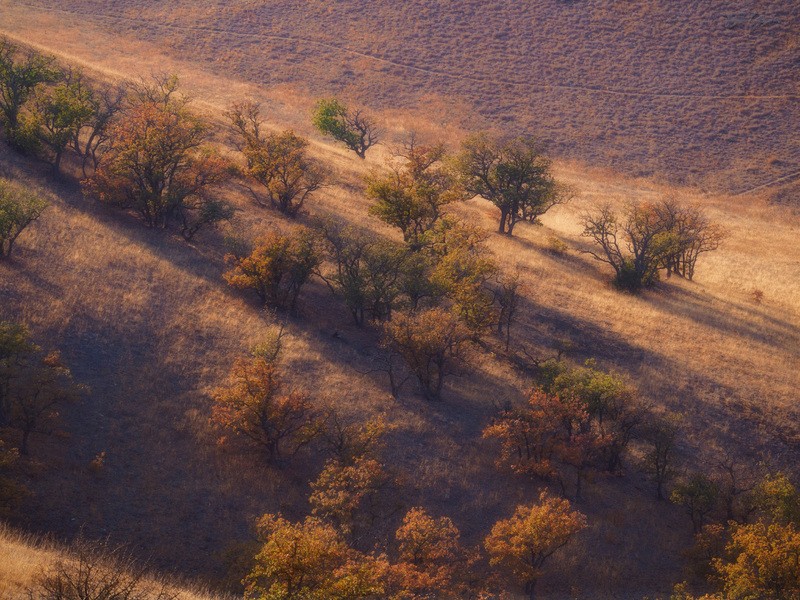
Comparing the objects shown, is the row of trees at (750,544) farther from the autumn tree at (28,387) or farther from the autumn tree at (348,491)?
Result: the autumn tree at (28,387)

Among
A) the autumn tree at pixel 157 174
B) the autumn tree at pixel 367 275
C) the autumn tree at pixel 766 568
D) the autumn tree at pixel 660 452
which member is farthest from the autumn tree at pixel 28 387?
the autumn tree at pixel 766 568

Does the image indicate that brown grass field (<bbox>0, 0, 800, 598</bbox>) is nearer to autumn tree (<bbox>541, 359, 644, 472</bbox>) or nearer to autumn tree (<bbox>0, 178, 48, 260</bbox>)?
autumn tree (<bbox>0, 178, 48, 260</bbox>)

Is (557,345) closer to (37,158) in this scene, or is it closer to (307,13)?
(37,158)

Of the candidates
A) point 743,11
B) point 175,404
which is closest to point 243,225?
point 175,404

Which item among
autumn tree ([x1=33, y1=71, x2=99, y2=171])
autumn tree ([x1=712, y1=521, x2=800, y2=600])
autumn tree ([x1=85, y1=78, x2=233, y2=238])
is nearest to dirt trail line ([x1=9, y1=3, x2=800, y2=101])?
autumn tree ([x1=85, y1=78, x2=233, y2=238])

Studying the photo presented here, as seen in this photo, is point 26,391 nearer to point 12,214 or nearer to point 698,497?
point 12,214

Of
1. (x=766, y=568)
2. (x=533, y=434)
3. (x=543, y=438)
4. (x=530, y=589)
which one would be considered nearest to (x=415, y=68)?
(x=543, y=438)
